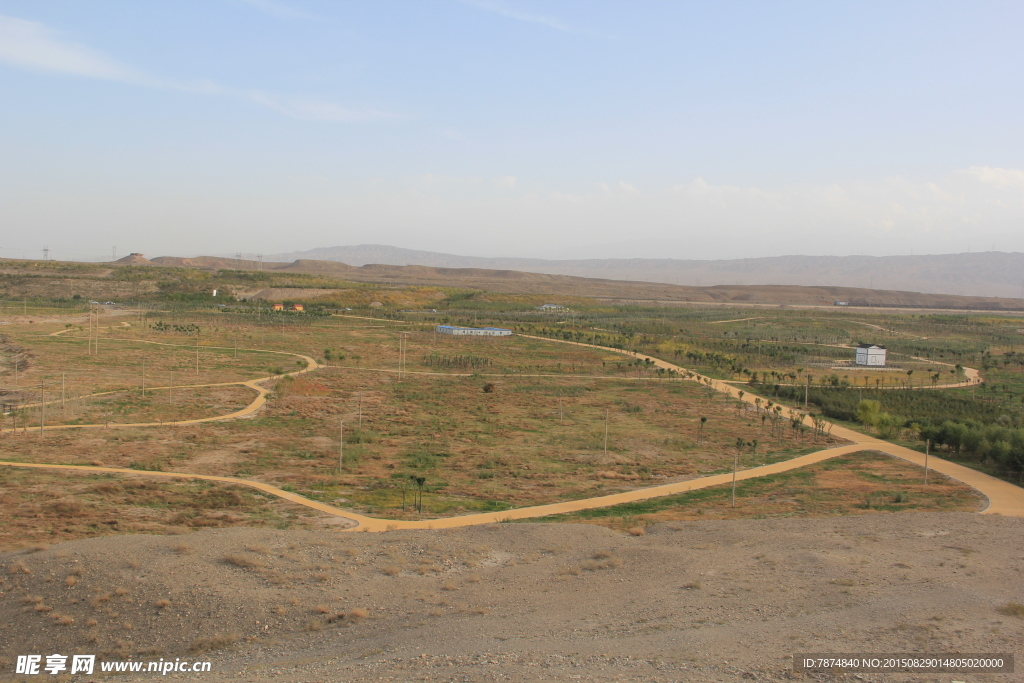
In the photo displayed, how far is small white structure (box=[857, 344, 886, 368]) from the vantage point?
204ft

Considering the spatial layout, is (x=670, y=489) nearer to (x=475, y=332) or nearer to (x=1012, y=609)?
(x=1012, y=609)

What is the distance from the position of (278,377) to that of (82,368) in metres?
12.3

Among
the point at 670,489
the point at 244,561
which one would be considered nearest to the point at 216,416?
the point at 244,561

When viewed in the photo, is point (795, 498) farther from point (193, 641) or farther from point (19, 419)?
point (19, 419)

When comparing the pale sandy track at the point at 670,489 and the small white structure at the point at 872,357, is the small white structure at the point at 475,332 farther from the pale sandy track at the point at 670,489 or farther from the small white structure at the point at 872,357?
the pale sandy track at the point at 670,489

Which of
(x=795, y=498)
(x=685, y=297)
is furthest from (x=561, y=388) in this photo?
(x=685, y=297)

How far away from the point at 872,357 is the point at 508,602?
188 feet

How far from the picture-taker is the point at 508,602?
14375 millimetres

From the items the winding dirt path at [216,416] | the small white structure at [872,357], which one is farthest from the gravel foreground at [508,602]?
the small white structure at [872,357]

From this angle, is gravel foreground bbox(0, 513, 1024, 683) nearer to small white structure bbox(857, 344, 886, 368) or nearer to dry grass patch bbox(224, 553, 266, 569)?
dry grass patch bbox(224, 553, 266, 569)

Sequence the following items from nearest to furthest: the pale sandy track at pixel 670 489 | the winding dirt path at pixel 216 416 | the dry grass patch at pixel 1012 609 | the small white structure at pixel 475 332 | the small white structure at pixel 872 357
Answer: the dry grass patch at pixel 1012 609 < the pale sandy track at pixel 670 489 < the winding dirt path at pixel 216 416 < the small white structure at pixel 872 357 < the small white structure at pixel 475 332

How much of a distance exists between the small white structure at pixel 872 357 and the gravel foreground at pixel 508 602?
47.3 m

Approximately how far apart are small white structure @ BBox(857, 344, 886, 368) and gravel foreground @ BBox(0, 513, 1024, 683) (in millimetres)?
47309

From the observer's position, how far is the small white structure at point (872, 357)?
6203cm
